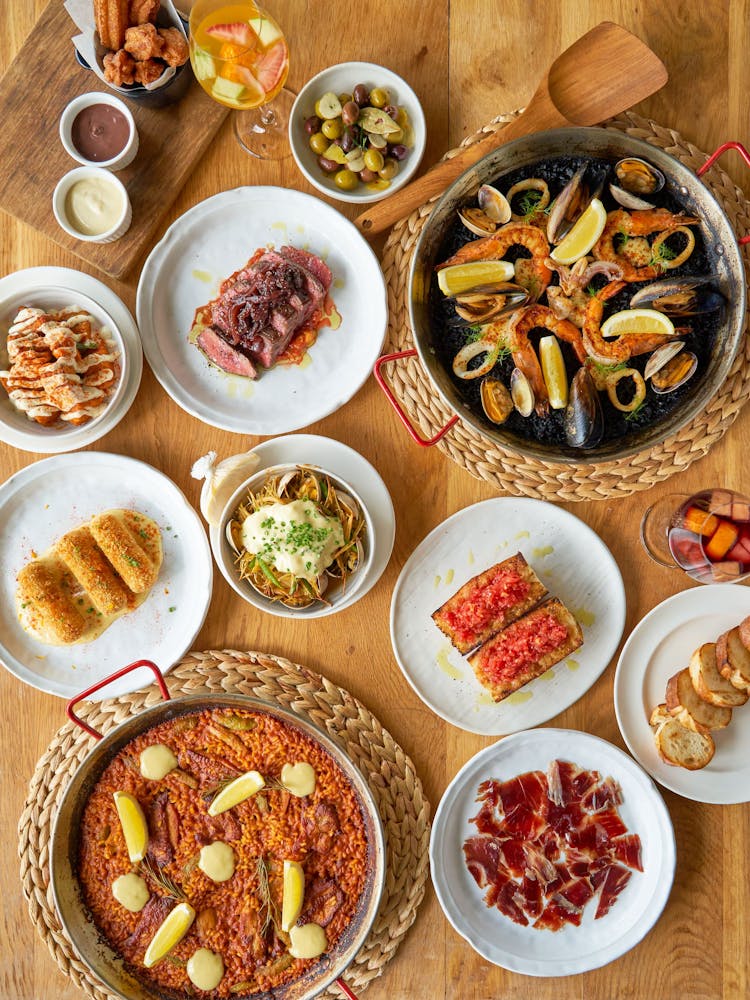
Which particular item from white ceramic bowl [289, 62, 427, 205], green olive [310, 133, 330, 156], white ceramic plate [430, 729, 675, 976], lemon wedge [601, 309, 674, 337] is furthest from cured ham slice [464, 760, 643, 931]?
green olive [310, 133, 330, 156]

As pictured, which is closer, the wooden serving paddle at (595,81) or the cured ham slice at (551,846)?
the wooden serving paddle at (595,81)

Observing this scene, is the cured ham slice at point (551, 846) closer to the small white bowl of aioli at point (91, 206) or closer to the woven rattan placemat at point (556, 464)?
the woven rattan placemat at point (556, 464)

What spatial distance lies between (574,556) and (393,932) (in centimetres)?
161

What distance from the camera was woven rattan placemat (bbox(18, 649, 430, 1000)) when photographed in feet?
10.5

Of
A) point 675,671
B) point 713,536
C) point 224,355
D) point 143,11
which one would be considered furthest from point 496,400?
point 143,11

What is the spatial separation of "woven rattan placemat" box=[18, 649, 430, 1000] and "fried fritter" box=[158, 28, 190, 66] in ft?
7.30

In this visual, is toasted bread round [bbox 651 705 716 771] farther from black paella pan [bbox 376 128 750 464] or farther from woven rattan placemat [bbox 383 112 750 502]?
black paella pan [bbox 376 128 750 464]

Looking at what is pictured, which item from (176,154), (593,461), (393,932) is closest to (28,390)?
(176,154)

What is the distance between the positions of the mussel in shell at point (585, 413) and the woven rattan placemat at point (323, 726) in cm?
134

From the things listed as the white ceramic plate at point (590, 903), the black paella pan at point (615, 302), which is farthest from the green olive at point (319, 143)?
the white ceramic plate at point (590, 903)

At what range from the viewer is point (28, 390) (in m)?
3.08

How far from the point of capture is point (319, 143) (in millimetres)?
3113

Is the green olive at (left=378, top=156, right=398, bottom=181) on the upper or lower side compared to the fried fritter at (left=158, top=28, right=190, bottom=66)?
lower

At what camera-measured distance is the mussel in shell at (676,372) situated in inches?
118
